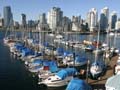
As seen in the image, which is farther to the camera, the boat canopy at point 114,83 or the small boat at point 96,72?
the small boat at point 96,72

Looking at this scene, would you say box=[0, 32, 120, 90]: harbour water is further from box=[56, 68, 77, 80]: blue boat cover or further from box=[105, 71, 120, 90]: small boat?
box=[105, 71, 120, 90]: small boat

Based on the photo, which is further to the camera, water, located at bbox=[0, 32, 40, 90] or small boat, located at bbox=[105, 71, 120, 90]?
water, located at bbox=[0, 32, 40, 90]

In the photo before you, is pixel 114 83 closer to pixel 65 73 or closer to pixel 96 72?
pixel 65 73

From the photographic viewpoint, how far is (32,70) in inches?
2344

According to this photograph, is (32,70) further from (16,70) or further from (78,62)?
(78,62)

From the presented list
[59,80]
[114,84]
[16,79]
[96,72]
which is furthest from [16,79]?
[114,84]

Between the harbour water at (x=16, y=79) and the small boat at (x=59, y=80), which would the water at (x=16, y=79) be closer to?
the harbour water at (x=16, y=79)

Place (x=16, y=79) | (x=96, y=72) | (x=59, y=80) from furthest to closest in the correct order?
(x=16, y=79) → (x=96, y=72) → (x=59, y=80)

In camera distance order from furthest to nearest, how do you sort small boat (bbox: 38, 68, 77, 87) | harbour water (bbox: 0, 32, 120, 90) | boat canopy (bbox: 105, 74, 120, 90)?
harbour water (bbox: 0, 32, 120, 90)
small boat (bbox: 38, 68, 77, 87)
boat canopy (bbox: 105, 74, 120, 90)

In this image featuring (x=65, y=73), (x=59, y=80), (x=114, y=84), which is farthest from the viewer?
(x=65, y=73)

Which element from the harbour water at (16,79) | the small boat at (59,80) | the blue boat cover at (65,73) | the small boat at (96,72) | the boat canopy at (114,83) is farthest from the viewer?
the small boat at (96,72)

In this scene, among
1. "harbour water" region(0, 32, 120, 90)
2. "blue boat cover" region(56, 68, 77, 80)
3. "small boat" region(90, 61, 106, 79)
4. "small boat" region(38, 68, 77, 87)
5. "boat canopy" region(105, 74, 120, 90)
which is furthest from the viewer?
"small boat" region(90, 61, 106, 79)

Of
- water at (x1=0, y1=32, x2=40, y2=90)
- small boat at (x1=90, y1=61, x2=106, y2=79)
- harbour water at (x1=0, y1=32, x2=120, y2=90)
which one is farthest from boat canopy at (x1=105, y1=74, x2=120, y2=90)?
water at (x1=0, y1=32, x2=40, y2=90)

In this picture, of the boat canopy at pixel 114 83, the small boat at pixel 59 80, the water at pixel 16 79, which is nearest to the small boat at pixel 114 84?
the boat canopy at pixel 114 83
